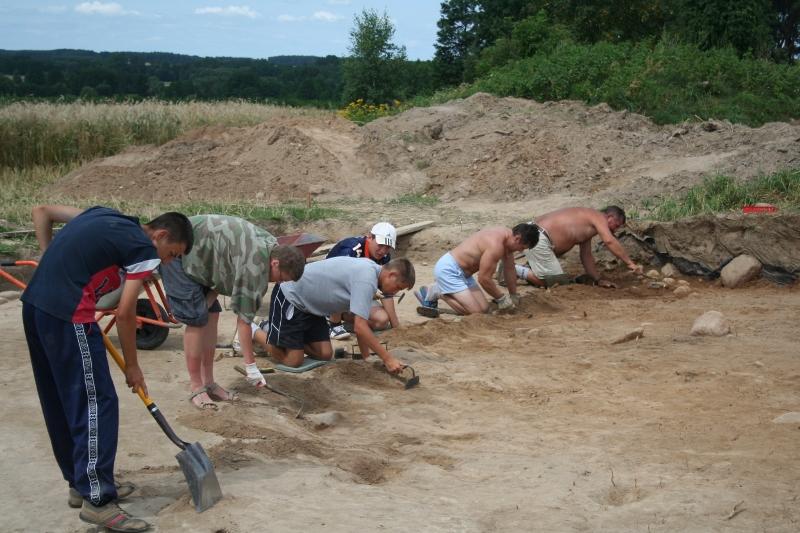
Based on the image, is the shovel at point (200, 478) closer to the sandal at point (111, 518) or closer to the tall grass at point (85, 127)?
the sandal at point (111, 518)

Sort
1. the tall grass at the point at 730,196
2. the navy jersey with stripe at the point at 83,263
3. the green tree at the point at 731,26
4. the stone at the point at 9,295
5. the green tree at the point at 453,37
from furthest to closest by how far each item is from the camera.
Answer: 1. the green tree at the point at 453,37
2. the green tree at the point at 731,26
3. the tall grass at the point at 730,196
4. the stone at the point at 9,295
5. the navy jersey with stripe at the point at 83,263

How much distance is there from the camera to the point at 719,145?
579 inches

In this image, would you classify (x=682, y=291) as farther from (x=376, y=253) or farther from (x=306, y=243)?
(x=306, y=243)

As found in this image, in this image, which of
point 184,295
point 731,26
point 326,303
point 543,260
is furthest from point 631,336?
point 731,26

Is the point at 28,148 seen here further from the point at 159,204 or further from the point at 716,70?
the point at 716,70

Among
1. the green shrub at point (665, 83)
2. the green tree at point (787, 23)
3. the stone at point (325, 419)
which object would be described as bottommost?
the stone at point (325, 419)

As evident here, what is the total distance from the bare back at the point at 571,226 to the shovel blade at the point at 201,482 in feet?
22.4

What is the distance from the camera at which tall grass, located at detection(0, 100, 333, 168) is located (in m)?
18.6

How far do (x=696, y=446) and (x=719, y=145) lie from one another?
10.4 m

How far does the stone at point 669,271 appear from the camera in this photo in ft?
36.4

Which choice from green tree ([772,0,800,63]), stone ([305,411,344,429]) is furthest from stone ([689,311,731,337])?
green tree ([772,0,800,63])

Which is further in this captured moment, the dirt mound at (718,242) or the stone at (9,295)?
the dirt mound at (718,242)

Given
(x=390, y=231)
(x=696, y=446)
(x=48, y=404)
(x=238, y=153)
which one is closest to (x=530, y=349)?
(x=390, y=231)

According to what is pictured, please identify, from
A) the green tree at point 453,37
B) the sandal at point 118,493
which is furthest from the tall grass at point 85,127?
the green tree at point 453,37
